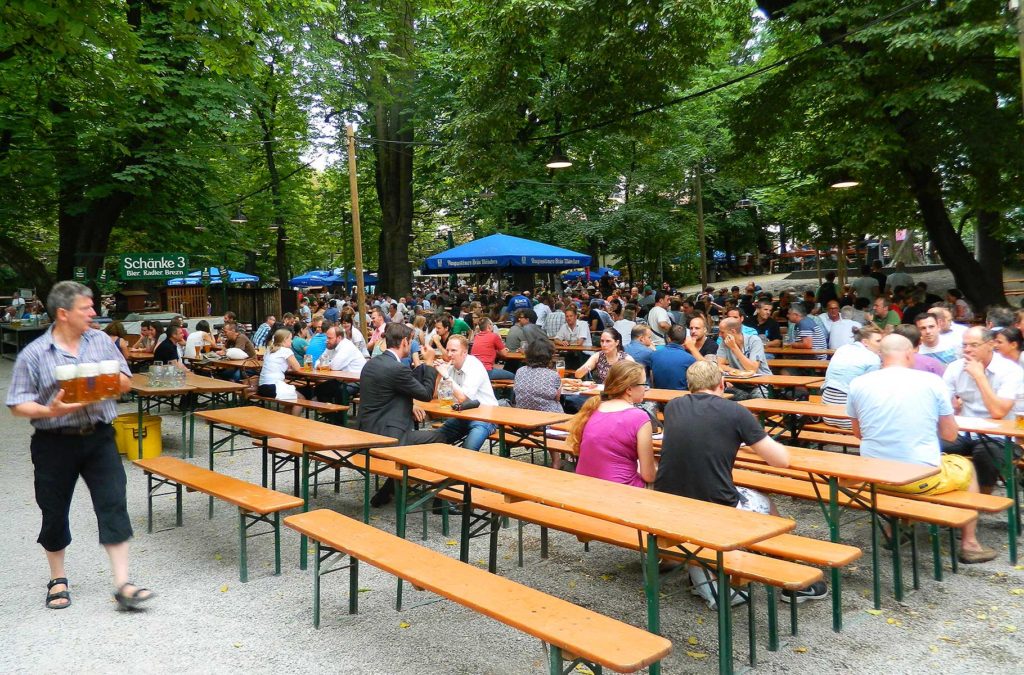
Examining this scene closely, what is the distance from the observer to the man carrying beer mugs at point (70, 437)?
443cm

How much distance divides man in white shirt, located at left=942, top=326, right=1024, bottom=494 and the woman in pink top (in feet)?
8.32

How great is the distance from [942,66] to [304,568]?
38.2 feet

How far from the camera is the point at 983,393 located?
223 inches

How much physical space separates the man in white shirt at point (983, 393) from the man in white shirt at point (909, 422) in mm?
617

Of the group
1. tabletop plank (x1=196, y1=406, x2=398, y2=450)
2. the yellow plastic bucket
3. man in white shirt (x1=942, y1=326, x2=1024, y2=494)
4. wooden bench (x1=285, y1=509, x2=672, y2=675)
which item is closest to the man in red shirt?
the yellow plastic bucket

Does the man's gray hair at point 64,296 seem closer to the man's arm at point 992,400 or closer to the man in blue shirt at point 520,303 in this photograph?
the man's arm at point 992,400

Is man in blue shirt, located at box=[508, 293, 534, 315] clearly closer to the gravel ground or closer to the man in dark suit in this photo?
the man in dark suit

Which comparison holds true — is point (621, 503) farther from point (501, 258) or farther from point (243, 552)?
point (501, 258)

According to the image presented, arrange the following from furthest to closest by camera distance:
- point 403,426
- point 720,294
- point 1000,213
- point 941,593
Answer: point 720,294 → point 1000,213 → point 403,426 → point 941,593

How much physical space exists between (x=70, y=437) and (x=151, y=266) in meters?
14.0

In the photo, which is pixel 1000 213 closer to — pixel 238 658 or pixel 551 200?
pixel 551 200

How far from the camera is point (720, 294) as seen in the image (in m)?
21.3

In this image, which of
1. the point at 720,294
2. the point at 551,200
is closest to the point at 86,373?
the point at 720,294

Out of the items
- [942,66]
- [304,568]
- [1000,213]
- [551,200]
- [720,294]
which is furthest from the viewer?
[551,200]
